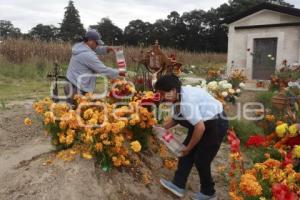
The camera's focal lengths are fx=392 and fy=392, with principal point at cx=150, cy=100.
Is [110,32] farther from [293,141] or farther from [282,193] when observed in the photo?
[282,193]

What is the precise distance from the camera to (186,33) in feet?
161

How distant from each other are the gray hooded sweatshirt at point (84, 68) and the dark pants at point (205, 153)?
1.58 metres

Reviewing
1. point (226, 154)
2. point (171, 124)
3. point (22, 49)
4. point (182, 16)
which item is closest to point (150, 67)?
point (226, 154)

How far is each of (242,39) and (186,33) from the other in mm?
38869

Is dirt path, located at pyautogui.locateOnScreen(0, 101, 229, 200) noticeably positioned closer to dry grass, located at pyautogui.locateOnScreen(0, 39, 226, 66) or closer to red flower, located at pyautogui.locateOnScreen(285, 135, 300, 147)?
red flower, located at pyautogui.locateOnScreen(285, 135, 300, 147)

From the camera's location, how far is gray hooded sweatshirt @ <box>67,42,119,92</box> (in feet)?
16.1

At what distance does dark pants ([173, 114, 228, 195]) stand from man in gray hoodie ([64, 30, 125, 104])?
5.19ft

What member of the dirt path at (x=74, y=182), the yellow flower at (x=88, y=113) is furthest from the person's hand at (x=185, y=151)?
the yellow flower at (x=88, y=113)

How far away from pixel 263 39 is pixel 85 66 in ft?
22.6

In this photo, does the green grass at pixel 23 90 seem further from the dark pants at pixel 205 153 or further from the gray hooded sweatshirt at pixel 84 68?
the dark pants at pixel 205 153

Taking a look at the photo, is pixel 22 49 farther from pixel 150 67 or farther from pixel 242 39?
pixel 150 67

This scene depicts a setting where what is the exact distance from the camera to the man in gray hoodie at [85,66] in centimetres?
491

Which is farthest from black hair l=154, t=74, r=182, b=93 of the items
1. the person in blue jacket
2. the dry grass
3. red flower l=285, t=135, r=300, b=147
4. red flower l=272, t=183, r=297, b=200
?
the dry grass

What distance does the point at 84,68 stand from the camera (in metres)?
5.04
